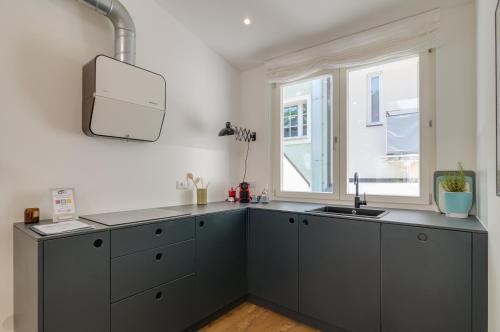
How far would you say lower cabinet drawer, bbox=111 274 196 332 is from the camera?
61.6 inches

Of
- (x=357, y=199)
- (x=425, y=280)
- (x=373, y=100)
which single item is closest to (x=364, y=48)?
(x=373, y=100)

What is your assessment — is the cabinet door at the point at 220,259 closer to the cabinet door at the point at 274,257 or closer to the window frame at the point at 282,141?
the cabinet door at the point at 274,257

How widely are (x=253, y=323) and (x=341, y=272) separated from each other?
0.88m

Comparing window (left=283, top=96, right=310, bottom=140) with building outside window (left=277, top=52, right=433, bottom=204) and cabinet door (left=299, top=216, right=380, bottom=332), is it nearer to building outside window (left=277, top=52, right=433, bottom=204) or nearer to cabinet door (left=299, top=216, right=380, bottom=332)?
building outside window (left=277, top=52, right=433, bottom=204)

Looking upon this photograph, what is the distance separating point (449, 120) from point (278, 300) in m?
2.10

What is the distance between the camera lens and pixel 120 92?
1.84 metres

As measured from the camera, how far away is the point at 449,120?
208cm

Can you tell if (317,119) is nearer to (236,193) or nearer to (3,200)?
(236,193)

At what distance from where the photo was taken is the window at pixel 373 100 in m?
2.48

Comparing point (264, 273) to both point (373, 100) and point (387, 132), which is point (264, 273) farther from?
point (373, 100)

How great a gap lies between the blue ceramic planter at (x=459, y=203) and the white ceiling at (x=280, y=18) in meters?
1.55

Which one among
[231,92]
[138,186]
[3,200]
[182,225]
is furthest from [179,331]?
[231,92]

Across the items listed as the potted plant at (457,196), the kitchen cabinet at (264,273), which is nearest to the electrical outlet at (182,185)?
the kitchen cabinet at (264,273)

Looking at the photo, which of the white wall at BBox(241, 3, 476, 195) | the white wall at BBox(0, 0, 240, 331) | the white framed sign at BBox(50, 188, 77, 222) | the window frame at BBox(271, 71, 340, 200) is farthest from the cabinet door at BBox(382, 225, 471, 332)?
the white framed sign at BBox(50, 188, 77, 222)
